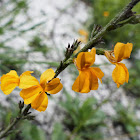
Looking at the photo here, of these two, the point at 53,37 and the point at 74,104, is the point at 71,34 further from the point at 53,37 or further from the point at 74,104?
the point at 74,104

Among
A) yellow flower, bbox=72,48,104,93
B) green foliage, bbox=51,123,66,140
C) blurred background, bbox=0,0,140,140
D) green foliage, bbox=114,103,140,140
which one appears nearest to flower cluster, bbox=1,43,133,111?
yellow flower, bbox=72,48,104,93

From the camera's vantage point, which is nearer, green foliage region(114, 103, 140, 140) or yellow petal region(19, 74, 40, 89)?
yellow petal region(19, 74, 40, 89)

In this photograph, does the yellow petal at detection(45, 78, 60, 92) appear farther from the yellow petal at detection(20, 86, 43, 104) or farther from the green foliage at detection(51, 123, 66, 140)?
the green foliage at detection(51, 123, 66, 140)

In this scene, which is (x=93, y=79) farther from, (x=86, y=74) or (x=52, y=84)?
(x=52, y=84)

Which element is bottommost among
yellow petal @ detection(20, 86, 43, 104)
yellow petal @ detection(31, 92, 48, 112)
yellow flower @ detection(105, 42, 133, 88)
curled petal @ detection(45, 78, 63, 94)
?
yellow petal @ detection(31, 92, 48, 112)

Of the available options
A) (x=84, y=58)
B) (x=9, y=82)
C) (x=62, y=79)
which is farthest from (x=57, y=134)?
(x=84, y=58)

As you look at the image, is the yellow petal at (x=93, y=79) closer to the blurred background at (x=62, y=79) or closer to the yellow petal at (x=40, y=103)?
the yellow petal at (x=40, y=103)
